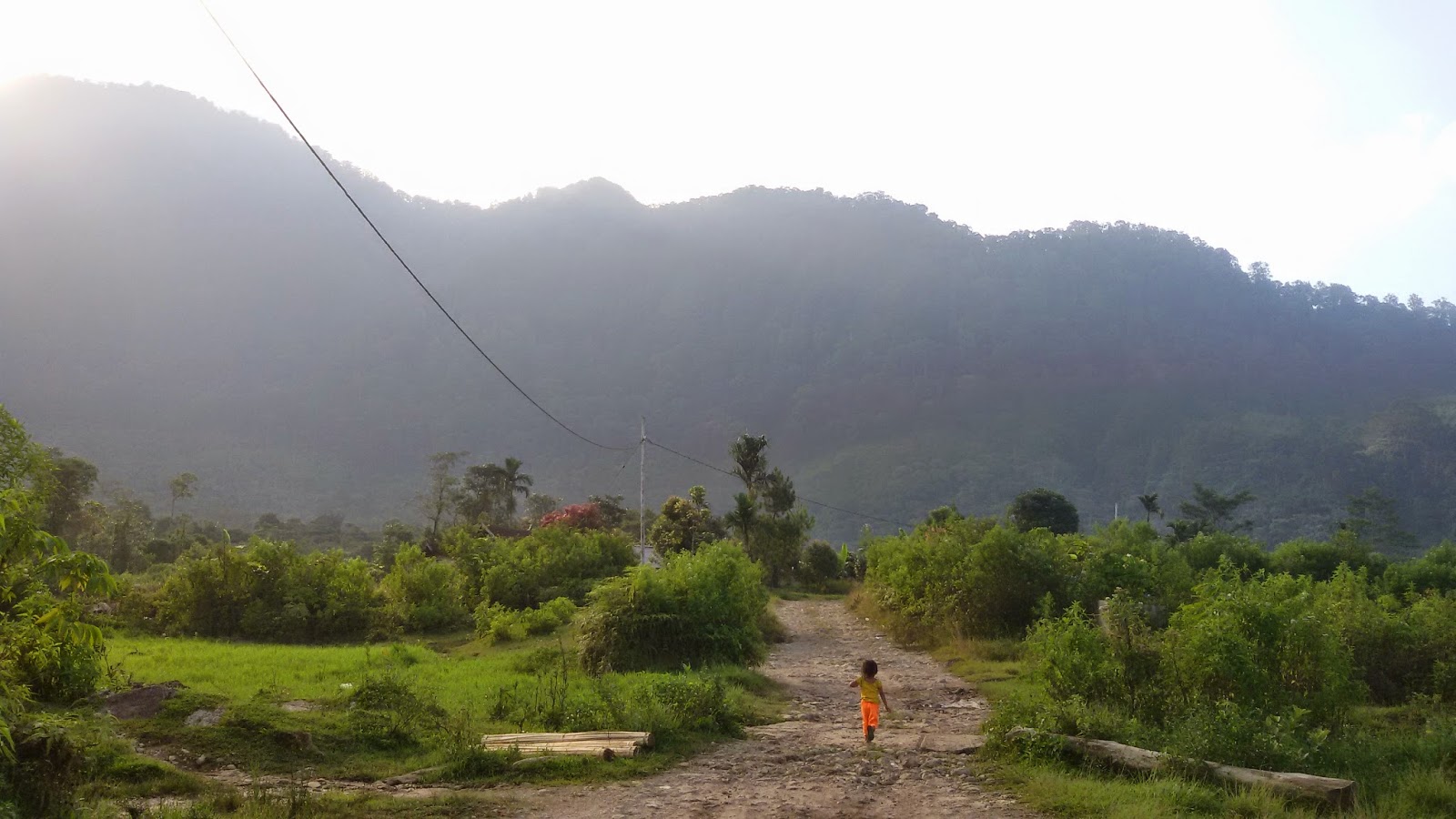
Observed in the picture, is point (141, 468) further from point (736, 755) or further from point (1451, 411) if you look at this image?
point (1451, 411)

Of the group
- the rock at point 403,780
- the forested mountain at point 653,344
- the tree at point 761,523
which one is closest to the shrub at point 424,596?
the rock at point 403,780

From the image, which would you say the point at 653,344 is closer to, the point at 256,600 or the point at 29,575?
the point at 256,600

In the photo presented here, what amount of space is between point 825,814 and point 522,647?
42.2 feet

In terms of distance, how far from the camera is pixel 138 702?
9.92 meters

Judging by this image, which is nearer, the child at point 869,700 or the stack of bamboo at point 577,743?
the stack of bamboo at point 577,743

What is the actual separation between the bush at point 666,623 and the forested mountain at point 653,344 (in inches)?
2872

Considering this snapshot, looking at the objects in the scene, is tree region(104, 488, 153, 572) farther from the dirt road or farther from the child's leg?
the child's leg

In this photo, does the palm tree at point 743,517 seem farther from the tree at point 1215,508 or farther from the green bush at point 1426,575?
the tree at point 1215,508

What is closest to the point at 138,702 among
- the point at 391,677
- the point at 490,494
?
the point at 391,677

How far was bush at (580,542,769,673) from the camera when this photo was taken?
14.7 meters

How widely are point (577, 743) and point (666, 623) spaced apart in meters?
5.95

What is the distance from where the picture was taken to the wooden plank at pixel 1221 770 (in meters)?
6.99

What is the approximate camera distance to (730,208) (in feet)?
543

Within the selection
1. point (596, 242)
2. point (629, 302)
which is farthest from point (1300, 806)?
point (596, 242)
